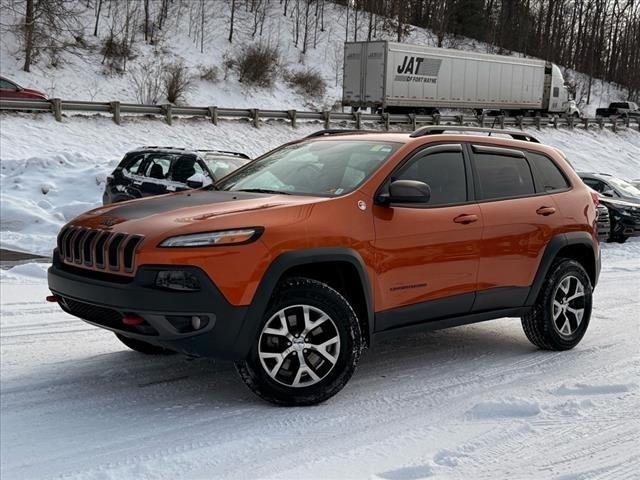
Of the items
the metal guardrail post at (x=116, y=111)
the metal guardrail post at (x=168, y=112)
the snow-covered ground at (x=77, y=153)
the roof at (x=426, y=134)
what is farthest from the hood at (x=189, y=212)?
the metal guardrail post at (x=168, y=112)

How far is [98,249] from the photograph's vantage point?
4512mm

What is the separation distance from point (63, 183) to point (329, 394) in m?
12.8

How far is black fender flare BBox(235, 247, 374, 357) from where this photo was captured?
14.1ft

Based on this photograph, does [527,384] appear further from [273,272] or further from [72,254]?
[72,254]

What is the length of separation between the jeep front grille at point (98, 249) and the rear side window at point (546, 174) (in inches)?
135

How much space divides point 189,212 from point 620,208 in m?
12.4

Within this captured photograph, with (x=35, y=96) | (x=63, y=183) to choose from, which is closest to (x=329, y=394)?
(x=63, y=183)

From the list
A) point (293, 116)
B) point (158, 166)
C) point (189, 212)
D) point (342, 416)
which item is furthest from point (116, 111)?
point (342, 416)

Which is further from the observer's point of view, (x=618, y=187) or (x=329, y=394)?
(x=618, y=187)

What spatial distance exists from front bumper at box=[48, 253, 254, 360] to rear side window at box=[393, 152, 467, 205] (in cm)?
167

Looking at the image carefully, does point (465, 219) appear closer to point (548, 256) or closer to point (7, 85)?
point (548, 256)

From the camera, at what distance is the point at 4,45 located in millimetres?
35312

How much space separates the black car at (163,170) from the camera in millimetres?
11719

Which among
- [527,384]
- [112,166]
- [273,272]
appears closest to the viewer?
[273,272]
